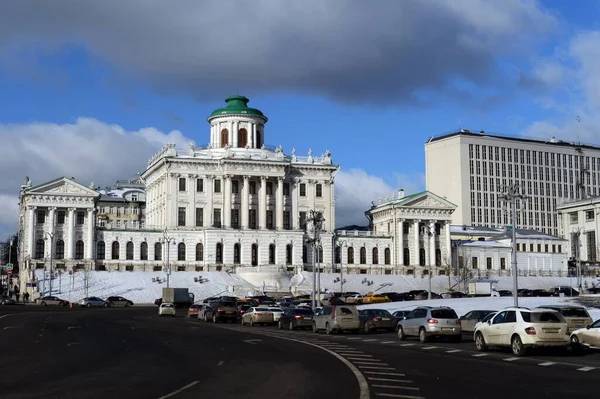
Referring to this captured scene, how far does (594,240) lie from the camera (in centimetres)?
15762

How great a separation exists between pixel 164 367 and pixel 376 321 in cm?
2512

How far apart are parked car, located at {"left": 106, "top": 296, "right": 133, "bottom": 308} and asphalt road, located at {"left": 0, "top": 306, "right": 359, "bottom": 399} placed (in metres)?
52.4

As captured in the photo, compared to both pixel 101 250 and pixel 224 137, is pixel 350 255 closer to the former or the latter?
pixel 224 137

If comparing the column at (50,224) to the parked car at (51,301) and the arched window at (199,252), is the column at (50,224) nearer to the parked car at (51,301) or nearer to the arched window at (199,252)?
the parked car at (51,301)

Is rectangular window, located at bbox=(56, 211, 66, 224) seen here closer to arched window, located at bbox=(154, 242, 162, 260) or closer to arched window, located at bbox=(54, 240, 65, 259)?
arched window, located at bbox=(54, 240, 65, 259)

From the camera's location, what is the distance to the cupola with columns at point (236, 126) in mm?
127188

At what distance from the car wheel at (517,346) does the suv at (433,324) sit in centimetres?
727

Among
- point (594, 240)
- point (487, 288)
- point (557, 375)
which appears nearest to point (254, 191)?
point (487, 288)

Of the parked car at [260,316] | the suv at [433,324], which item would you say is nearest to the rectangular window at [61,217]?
the parked car at [260,316]

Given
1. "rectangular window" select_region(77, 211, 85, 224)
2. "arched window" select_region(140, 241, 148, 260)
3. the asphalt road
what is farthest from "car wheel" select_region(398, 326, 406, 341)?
"rectangular window" select_region(77, 211, 85, 224)

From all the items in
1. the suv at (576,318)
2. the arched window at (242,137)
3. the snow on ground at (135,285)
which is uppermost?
the arched window at (242,137)

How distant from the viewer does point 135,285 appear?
346 feet

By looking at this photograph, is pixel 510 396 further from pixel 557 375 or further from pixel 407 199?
pixel 407 199

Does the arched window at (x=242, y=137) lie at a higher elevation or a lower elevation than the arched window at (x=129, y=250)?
higher
